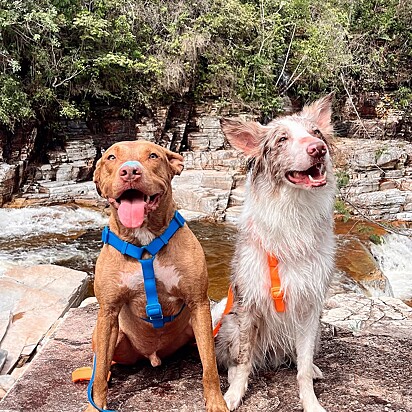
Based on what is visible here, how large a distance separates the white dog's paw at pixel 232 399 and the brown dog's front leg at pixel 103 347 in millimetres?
659

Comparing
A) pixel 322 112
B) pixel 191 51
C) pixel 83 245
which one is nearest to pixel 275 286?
pixel 322 112

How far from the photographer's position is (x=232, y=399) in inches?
93.7

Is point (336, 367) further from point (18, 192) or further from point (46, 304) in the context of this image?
point (18, 192)

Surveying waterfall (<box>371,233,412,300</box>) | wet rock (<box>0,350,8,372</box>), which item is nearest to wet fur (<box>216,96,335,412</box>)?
wet rock (<box>0,350,8,372</box>)

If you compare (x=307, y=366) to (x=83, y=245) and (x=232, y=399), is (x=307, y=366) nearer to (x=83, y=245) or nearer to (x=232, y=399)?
(x=232, y=399)

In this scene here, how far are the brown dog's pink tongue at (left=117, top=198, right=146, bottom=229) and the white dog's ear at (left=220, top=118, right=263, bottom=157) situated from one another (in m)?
0.76

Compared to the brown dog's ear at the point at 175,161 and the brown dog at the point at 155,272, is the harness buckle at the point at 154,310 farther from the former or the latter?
the brown dog's ear at the point at 175,161

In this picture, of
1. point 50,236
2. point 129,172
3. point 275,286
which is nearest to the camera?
point 129,172

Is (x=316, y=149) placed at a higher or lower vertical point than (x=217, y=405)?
higher

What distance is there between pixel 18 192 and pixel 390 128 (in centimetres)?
1350

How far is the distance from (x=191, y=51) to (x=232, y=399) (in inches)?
576

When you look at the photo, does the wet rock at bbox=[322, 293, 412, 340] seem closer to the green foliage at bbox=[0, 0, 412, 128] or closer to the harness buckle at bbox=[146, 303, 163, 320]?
the harness buckle at bbox=[146, 303, 163, 320]

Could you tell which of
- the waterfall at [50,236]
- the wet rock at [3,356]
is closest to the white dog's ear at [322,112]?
the wet rock at [3,356]

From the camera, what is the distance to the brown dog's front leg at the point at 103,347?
7.23ft
